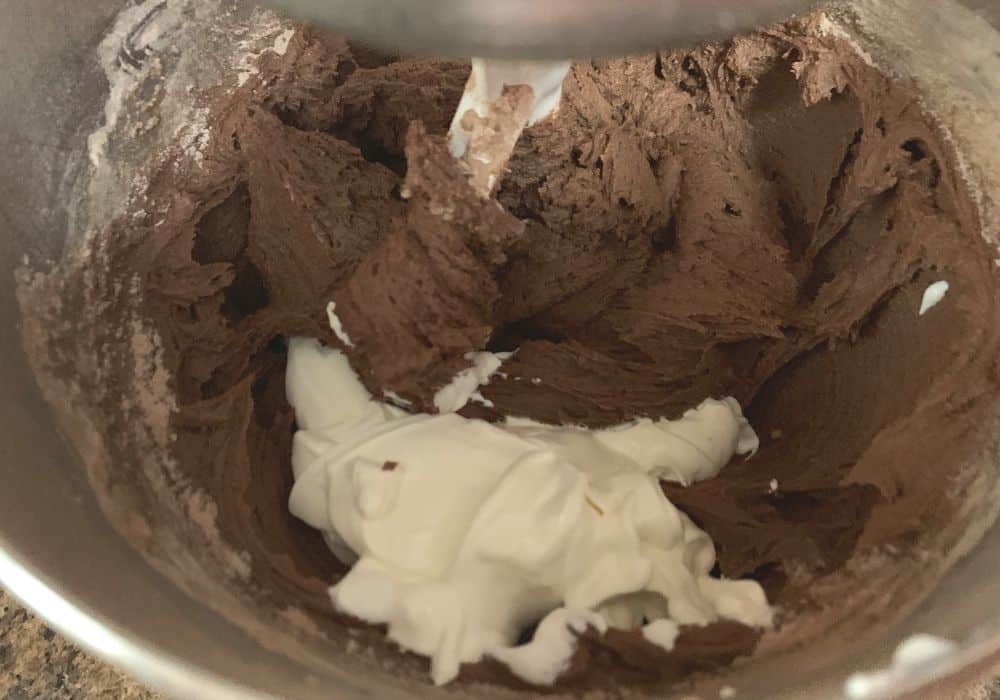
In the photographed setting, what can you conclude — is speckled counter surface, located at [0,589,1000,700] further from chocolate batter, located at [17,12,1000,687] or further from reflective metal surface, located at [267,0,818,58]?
reflective metal surface, located at [267,0,818,58]

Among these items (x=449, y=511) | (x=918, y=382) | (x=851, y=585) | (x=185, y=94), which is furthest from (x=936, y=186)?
(x=185, y=94)

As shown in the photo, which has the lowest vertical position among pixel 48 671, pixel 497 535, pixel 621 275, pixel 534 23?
pixel 48 671

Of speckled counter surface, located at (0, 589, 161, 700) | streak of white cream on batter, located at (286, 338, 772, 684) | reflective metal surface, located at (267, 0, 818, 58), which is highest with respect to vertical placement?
reflective metal surface, located at (267, 0, 818, 58)

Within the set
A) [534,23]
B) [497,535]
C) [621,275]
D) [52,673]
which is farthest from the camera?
[621,275]

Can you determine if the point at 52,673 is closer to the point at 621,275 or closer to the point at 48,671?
the point at 48,671

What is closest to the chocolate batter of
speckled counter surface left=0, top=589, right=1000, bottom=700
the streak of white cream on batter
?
the streak of white cream on batter

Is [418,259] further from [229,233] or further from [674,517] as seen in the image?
[674,517]

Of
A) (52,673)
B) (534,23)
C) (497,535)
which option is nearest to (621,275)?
(497,535)
